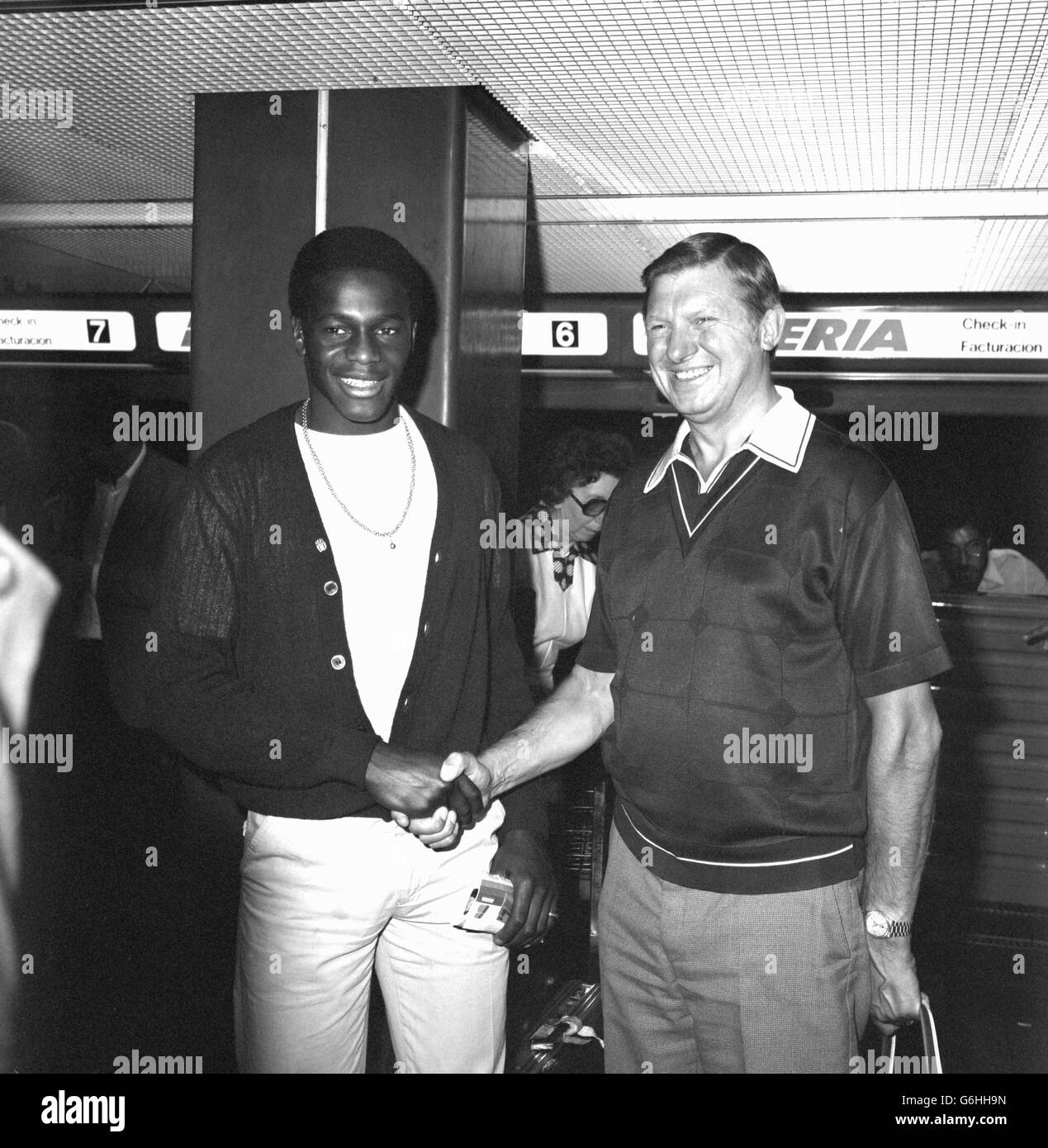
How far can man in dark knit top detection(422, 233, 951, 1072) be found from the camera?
1.72 meters

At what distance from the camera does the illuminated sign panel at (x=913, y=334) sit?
3273 millimetres

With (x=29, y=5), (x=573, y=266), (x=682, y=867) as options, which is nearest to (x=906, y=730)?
(x=682, y=867)

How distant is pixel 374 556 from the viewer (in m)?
1.76

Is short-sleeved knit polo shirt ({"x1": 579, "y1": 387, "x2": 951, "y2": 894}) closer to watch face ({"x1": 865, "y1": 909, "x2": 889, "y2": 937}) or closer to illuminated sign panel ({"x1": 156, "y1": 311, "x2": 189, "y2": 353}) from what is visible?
watch face ({"x1": 865, "y1": 909, "x2": 889, "y2": 937})

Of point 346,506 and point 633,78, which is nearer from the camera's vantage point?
point 346,506

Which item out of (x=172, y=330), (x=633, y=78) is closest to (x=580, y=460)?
(x=172, y=330)

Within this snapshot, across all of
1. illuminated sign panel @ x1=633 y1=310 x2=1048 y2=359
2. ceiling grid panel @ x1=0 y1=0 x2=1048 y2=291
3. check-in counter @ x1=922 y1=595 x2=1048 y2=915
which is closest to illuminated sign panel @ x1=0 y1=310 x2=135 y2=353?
ceiling grid panel @ x1=0 y1=0 x2=1048 y2=291

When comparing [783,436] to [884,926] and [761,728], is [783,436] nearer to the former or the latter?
[761,728]

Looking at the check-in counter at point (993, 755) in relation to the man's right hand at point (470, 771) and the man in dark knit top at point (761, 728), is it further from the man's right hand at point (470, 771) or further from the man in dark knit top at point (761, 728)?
the man's right hand at point (470, 771)

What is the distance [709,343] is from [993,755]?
344cm

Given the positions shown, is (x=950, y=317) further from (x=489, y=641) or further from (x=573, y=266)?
(x=489, y=641)

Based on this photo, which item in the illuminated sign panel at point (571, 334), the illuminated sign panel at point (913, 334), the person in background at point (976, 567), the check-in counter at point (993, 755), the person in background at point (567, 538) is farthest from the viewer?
the person in background at point (976, 567)

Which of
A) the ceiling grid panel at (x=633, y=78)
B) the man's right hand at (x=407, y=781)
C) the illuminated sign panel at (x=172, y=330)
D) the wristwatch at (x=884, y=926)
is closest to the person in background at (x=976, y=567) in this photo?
the ceiling grid panel at (x=633, y=78)

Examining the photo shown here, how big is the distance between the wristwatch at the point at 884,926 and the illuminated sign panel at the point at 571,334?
205 cm
